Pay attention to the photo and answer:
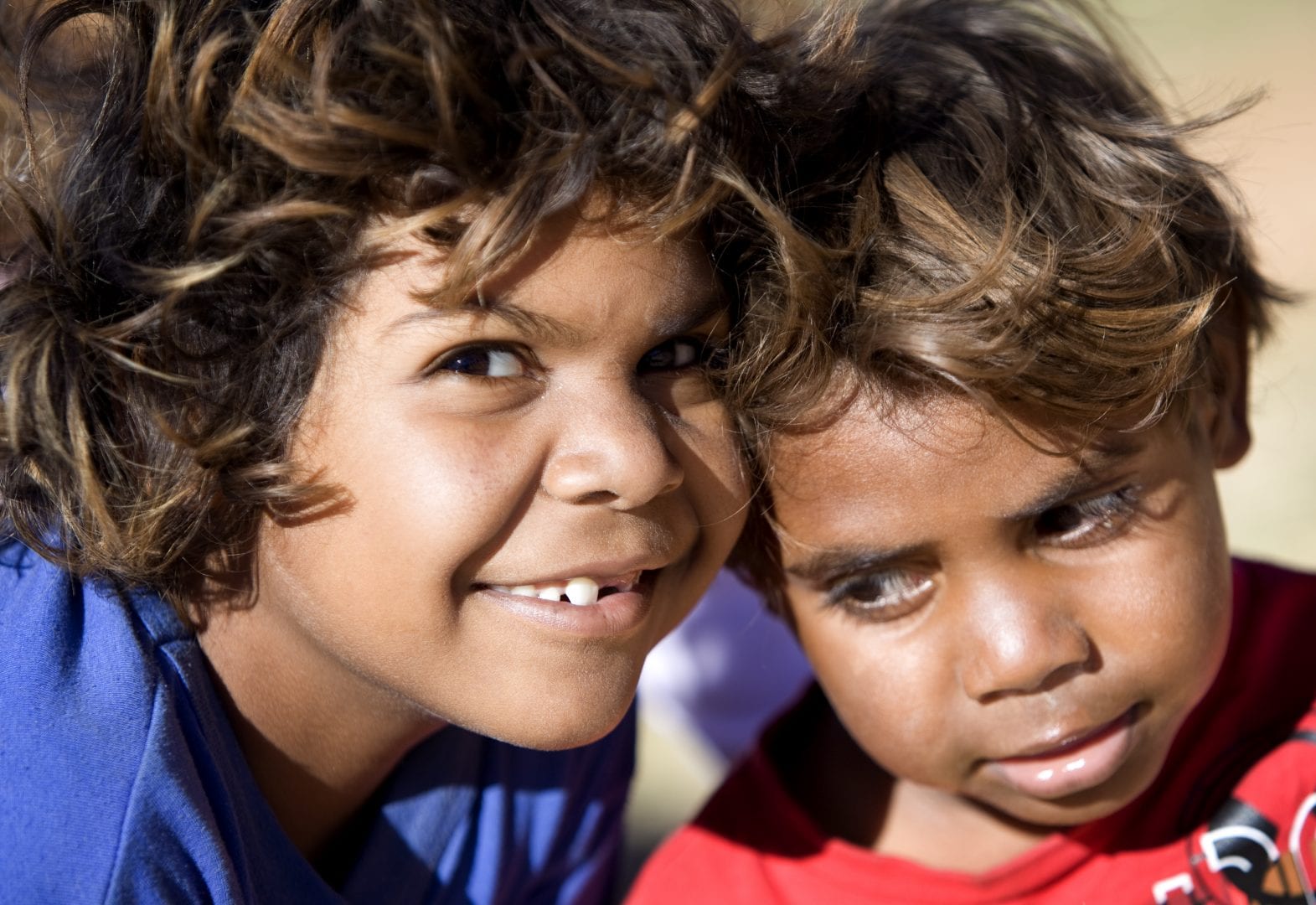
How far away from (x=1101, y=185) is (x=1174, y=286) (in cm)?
11

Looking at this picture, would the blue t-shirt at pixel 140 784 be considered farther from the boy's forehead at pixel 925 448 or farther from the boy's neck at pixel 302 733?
the boy's forehead at pixel 925 448

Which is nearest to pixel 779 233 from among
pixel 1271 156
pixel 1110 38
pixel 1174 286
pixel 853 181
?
pixel 853 181

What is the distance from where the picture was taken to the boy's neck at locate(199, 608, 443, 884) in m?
1.25

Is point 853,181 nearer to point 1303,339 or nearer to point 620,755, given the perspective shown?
point 620,755

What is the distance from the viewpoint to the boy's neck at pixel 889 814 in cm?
146

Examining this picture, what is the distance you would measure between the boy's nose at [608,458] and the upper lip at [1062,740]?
0.43m

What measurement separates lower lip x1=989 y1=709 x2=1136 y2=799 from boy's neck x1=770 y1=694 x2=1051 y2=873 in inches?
7.5

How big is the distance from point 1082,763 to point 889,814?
0.95 feet

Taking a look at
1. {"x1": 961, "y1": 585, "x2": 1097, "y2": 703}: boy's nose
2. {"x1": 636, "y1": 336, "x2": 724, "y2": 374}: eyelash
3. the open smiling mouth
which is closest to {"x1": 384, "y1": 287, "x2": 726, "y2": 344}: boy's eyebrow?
{"x1": 636, "y1": 336, "x2": 724, "y2": 374}: eyelash

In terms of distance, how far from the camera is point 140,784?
1.09 m

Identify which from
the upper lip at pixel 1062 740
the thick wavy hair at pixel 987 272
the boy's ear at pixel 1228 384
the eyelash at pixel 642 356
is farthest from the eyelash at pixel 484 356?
the boy's ear at pixel 1228 384

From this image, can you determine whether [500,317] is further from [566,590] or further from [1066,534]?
[1066,534]

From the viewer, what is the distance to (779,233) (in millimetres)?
1140

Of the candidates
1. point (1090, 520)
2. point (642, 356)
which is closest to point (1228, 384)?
point (1090, 520)
